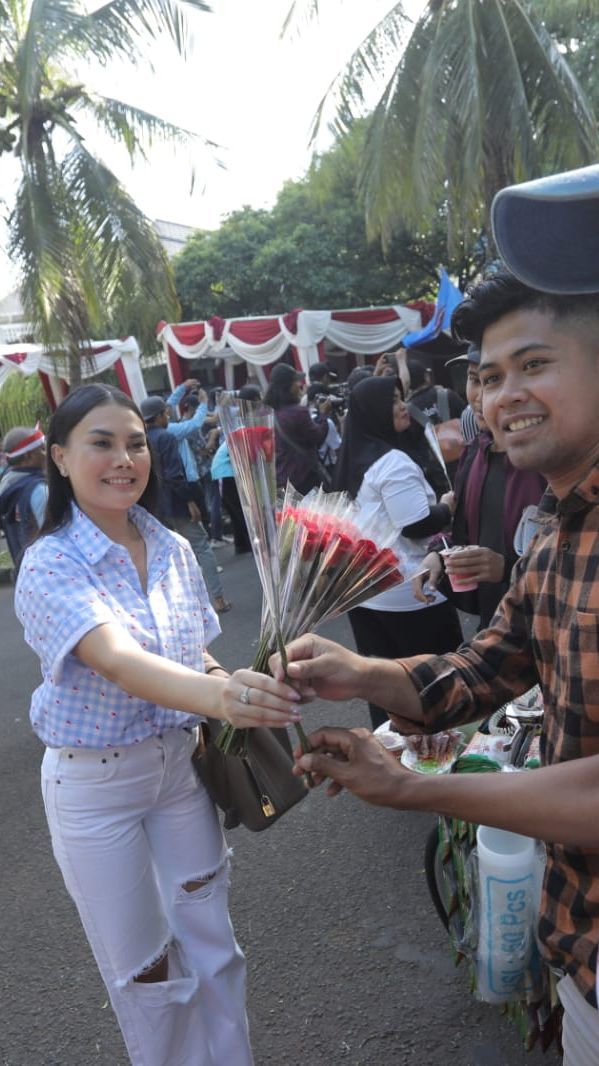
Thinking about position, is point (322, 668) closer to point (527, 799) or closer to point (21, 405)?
point (527, 799)

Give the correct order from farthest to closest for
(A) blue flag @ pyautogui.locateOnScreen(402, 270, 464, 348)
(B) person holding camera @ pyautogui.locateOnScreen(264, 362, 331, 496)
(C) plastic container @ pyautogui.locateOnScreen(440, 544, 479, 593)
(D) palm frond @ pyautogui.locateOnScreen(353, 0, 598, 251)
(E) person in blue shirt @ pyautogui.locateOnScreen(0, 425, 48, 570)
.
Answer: (D) palm frond @ pyautogui.locateOnScreen(353, 0, 598, 251), (A) blue flag @ pyautogui.locateOnScreen(402, 270, 464, 348), (B) person holding camera @ pyautogui.locateOnScreen(264, 362, 331, 496), (E) person in blue shirt @ pyautogui.locateOnScreen(0, 425, 48, 570), (C) plastic container @ pyautogui.locateOnScreen(440, 544, 479, 593)

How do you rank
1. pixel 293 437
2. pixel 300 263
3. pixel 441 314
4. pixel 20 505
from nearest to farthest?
pixel 20 505 < pixel 293 437 < pixel 441 314 < pixel 300 263

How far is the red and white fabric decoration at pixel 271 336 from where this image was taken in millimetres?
14523

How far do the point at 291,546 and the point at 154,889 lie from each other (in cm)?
99

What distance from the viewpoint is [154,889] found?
1848mm

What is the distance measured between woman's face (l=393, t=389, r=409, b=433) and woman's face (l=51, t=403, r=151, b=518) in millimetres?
1641

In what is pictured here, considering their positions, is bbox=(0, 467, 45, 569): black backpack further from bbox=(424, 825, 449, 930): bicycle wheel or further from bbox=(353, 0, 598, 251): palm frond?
bbox=(353, 0, 598, 251): palm frond

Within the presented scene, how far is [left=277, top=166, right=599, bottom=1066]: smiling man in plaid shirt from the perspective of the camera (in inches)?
42.3

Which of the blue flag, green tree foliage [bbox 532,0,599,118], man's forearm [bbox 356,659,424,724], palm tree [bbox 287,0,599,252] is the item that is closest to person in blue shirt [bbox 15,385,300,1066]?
man's forearm [bbox 356,659,424,724]

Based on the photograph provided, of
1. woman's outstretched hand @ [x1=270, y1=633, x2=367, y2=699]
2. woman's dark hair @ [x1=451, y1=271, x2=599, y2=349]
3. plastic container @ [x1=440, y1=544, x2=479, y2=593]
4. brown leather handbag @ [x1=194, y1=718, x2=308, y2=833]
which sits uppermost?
woman's dark hair @ [x1=451, y1=271, x2=599, y2=349]

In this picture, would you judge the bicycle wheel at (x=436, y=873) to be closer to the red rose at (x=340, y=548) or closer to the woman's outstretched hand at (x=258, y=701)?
the woman's outstretched hand at (x=258, y=701)

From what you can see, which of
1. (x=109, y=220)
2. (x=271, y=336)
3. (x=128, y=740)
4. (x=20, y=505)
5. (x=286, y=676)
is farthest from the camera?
(x=271, y=336)

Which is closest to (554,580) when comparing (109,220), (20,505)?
(20,505)

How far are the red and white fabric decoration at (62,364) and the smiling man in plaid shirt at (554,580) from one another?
9906 mm
